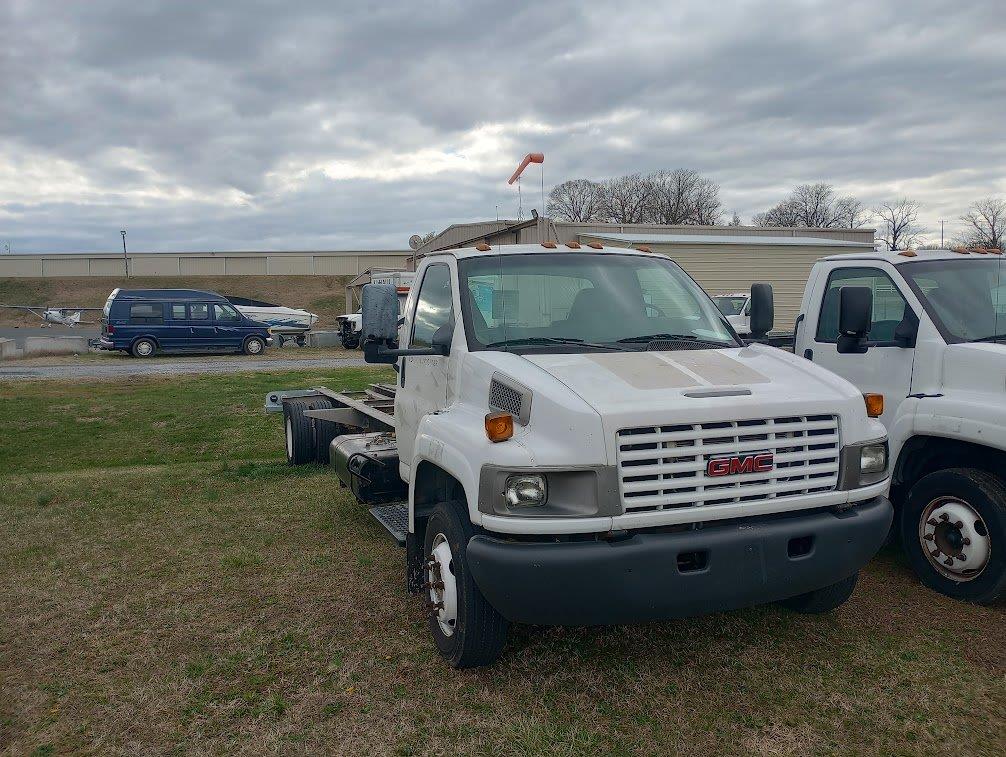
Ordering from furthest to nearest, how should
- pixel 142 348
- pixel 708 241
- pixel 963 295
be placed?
pixel 142 348
pixel 708 241
pixel 963 295

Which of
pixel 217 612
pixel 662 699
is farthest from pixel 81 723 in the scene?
pixel 662 699

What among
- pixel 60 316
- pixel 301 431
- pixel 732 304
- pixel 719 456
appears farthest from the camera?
pixel 60 316

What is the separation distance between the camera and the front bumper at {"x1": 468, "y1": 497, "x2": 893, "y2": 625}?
328 cm

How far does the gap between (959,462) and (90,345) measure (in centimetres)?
2887

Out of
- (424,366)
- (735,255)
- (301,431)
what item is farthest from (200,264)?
(424,366)

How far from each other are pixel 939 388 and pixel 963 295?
2.68ft

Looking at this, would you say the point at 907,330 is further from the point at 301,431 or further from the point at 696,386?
the point at 301,431

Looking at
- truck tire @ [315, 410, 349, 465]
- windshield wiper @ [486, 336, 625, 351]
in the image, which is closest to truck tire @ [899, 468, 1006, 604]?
windshield wiper @ [486, 336, 625, 351]

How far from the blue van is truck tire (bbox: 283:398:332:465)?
1958cm

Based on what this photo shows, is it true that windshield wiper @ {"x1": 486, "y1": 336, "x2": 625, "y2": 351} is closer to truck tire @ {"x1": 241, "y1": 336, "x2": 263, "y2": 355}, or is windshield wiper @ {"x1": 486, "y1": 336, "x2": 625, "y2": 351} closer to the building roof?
the building roof

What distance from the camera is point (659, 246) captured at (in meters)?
24.2

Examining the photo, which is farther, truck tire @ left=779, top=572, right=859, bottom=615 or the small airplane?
the small airplane

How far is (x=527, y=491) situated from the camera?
133 inches

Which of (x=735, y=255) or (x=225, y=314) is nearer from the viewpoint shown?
(x=735, y=255)
